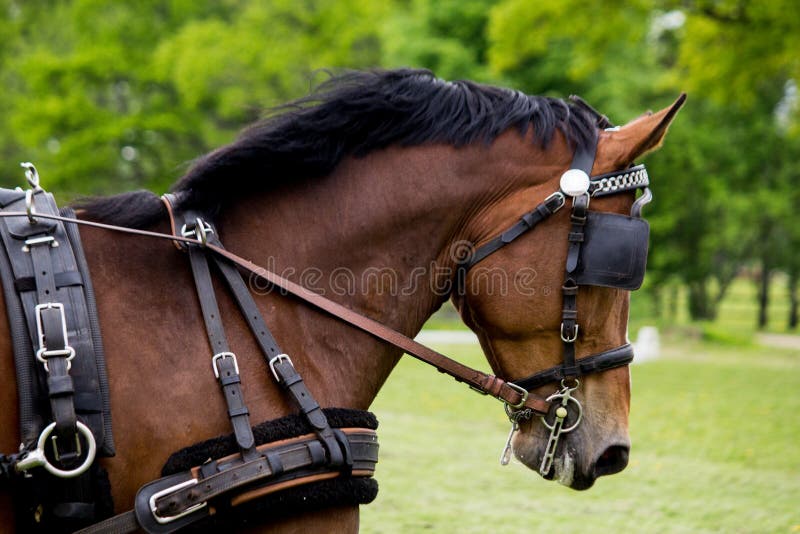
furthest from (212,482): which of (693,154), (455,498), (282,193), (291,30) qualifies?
(693,154)

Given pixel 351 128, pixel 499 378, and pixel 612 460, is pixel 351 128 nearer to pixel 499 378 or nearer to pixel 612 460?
pixel 499 378

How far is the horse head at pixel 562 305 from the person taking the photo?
8.04 ft

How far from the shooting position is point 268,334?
228 cm

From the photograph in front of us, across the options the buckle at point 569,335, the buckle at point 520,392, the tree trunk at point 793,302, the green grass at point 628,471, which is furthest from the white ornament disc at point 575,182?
the tree trunk at point 793,302

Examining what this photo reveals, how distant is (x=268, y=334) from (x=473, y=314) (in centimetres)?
72

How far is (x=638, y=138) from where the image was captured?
2.50 m

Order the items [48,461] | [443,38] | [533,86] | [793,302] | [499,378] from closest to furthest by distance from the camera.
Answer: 1. [48,461]
2. [499,378]
3. [533,86]
4. [443,38]
5. [793,302]

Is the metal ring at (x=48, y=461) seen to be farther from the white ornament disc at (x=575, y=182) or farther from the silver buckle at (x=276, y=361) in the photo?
the white ornament disc at (x=575, y=182)

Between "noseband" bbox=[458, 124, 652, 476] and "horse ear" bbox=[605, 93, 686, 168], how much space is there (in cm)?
5

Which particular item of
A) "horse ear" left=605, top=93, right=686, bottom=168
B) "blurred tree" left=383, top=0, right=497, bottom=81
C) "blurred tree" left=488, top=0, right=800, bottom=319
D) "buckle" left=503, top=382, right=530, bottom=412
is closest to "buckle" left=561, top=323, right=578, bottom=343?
"buckle" left=503, top=382, right=530, bottom=412

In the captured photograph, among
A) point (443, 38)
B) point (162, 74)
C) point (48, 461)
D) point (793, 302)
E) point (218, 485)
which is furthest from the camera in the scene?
point (793, 302)

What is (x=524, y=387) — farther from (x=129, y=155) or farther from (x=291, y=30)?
(x=129, y=155)

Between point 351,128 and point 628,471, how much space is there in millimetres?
6246

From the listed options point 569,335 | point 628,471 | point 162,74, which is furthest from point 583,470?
point 162,74
